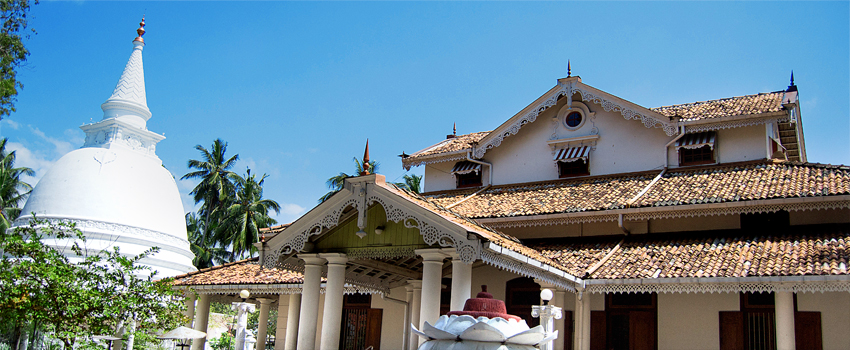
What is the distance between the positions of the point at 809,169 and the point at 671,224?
344 cm

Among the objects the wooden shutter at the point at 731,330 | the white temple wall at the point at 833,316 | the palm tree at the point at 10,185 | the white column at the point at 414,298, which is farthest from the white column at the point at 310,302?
the palm tree at the point at 10,185

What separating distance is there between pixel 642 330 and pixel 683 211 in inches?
107

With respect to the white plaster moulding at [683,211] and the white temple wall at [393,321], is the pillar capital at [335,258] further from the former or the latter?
the white temple wall at [393,321]

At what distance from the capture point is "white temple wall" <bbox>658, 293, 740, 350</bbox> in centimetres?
1420

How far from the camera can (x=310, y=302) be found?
12.5 meters

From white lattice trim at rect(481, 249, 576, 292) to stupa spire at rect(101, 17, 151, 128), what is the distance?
2990 cm

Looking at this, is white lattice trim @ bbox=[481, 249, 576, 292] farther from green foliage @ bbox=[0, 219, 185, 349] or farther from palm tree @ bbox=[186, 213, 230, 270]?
palm tree @ bbox=[186, 213, 230, 270]

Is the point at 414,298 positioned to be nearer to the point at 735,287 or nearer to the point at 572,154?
the point at 735,287

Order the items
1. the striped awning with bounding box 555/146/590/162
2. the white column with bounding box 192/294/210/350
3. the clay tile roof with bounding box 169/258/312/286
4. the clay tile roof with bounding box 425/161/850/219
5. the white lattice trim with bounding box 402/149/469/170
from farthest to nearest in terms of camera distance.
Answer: the white lattice trim with bounding box 402/149/469/170
the striped awning with bounding box 555/146/590/162
the white column with bounding box 192/294/210/350
the clay tile roof with bounding box 169/258/312/286
the clay tile roof with bounding box 425/161/850/219

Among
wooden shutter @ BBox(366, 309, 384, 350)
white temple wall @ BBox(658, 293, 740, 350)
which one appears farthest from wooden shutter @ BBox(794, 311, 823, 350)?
wooden shutter @ BBox(366, 309, 384, 350)

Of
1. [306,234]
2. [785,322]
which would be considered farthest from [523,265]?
[785,322]

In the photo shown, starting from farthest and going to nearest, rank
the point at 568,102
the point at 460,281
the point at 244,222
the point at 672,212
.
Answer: the point at 244,222
the point at 568,102
the point at 672,212
the point at 460,281

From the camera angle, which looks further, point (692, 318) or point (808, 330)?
point (692, 318)

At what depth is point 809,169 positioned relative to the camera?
51.7ft
